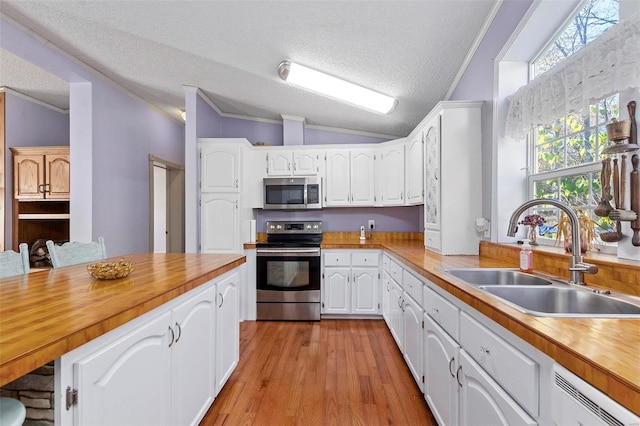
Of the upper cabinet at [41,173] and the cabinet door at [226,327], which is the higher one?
the upper cabinet at [41,173]

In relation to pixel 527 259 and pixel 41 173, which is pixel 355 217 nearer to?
pixel 527 259

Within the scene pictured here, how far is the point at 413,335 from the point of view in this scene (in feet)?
6.26

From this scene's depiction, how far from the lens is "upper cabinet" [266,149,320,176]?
140 inches

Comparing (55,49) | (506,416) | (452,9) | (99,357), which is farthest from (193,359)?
(55,49)

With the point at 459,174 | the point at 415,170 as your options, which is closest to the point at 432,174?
the point at 459,174

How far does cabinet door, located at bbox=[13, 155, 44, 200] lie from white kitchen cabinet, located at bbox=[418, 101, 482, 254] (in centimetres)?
408

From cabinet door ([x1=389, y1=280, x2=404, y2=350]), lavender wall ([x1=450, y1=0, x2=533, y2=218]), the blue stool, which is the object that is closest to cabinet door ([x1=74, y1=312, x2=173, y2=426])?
the blue stool

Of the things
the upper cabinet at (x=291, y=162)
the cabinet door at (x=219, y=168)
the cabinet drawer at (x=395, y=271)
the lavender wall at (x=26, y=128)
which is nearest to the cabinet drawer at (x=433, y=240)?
the cabinet drawer at (x=395, y=271)

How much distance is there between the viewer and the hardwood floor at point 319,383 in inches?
65.9

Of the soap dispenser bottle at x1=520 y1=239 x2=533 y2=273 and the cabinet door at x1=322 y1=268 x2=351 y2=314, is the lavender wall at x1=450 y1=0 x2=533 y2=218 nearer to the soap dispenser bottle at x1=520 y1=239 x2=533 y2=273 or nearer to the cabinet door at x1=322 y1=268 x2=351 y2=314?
the soap dispenser bottle at x1=520 y1=239 x2=533 y2=273

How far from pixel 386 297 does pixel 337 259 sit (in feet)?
2.15

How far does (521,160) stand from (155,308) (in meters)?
2.30

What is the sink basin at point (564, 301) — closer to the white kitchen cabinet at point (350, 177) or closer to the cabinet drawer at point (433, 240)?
the cabinet drawer at point (433, 240)

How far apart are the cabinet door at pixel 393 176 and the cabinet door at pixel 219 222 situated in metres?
1.74
